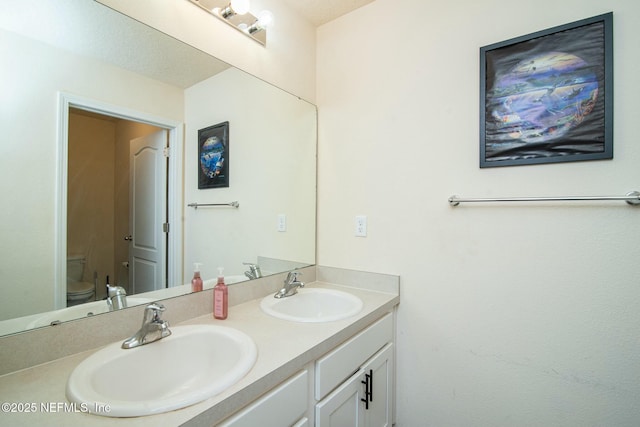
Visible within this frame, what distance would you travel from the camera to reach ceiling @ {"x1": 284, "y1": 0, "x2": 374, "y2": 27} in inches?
63.3

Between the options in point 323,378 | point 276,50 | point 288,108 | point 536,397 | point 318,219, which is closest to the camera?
point 323,378

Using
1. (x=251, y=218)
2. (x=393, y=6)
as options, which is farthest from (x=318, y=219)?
(x=393, y=6)

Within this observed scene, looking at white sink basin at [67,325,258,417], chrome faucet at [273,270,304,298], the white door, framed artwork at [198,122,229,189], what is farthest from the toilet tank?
chrome faucet at [273,270,304,298]

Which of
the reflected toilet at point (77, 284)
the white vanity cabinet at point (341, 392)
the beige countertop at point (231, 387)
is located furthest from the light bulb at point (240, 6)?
the white vanity cabinet at point (341, 392)

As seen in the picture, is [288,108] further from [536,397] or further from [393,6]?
[536,397]

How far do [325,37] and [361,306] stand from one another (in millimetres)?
1615

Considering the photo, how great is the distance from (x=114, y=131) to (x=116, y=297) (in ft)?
1.87

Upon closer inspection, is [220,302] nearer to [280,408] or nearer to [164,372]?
[164,372]

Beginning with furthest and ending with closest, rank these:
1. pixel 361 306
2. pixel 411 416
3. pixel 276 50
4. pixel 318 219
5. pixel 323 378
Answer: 1. pixel 318 219
2. pixel 276 50
3. pixel 411 416
4. pixel 361 306
5. pixel 323 378

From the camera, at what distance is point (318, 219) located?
184cm

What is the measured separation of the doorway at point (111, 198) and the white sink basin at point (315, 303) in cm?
50

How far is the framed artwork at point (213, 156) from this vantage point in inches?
51.1

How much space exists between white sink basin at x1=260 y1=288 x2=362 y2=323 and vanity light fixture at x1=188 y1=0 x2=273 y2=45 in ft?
4.31

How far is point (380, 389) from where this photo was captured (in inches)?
53.1
